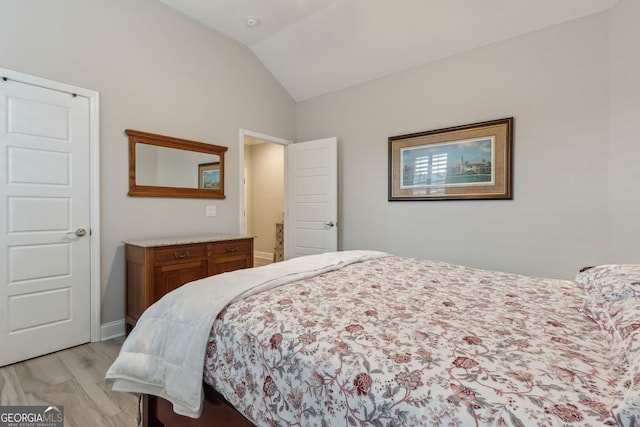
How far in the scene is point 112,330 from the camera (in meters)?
2.74

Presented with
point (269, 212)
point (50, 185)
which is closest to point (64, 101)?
point (50, 185)

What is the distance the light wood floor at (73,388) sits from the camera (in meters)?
1.69

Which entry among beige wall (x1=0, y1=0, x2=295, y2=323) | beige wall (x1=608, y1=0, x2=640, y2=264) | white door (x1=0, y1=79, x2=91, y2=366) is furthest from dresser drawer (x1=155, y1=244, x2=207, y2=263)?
beige wall (x1=608, y1=0, x2=640, y2=264)

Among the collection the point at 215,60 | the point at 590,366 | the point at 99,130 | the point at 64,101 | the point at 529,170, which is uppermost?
the point at 215,60

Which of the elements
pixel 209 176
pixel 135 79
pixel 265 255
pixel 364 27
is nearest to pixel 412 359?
pixel 209 176

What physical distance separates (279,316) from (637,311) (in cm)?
114

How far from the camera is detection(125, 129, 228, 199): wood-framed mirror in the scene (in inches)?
114

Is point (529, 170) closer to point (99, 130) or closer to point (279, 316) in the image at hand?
point (279, 316)

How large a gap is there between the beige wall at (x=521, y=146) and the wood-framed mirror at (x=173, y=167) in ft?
5.97

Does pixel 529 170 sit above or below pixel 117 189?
above

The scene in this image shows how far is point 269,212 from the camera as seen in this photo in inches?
242

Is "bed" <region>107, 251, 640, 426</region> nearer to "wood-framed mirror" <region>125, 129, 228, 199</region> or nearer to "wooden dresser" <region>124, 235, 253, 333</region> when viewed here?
"wooden dresser" <region>124, 235, 253, 333</region>

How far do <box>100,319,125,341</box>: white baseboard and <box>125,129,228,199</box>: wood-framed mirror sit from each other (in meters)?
1.17

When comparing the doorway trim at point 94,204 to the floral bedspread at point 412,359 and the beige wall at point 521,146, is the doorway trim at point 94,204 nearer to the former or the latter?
the floral bedspread at point 412,359
